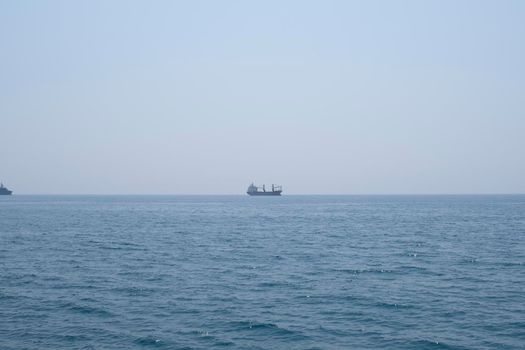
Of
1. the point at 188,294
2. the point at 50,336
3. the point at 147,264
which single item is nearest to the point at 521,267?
the point at 188,294

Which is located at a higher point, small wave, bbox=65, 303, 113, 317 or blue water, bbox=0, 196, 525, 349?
blue water, bbox=0, 196, 525, 349

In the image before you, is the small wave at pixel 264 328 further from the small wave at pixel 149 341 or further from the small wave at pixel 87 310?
the small wave at pixel 87 310

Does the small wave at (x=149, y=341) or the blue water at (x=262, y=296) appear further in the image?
the blue water at (x=262, y=296)

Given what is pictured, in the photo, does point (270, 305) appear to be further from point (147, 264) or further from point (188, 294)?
point (147, 264)

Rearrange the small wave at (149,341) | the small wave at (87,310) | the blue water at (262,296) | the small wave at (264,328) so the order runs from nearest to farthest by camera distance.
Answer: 1. the small wave at (149,341)
2. the blue water at (262,296)
3. the small wave at (264,328)
4. the small wave at (87,310)

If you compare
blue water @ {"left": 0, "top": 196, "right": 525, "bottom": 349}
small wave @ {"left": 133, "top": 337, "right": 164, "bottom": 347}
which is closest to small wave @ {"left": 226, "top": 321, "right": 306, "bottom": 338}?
blue water @ {"left": 0, "top": 196, "right": 525, "bottom": 349}

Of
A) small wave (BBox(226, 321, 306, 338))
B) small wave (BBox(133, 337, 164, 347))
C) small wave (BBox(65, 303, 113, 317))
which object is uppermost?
small wave (BBox(226, 321, 306, 338))

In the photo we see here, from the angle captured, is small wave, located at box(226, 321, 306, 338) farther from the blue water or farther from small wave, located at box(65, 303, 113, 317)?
small wave, located at box(65, 303, 113, 317)

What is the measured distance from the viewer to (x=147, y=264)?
4725 cm

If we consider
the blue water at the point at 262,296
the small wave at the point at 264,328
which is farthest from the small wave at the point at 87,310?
the small wave at the point at 264,328

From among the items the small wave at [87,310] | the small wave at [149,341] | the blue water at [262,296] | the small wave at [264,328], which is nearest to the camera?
the small wave at [149,341]

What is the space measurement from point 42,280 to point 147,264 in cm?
1011

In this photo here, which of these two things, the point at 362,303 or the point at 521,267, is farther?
the point at 521,267

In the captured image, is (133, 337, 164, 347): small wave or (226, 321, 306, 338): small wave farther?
(226, 321, 306, 338): small wave
